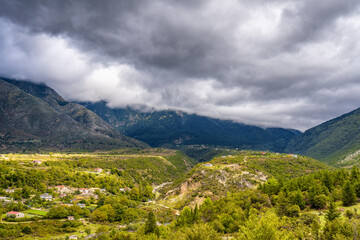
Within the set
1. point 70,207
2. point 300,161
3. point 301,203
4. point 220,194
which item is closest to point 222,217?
point 301,203

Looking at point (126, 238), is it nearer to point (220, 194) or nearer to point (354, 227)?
point (354, 227)

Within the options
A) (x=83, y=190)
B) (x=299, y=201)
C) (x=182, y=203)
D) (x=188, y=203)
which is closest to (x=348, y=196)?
(x=299, y=201)

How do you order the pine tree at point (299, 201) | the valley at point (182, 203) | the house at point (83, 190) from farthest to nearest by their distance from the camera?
1. the house at point (83, 190)
2. the pine tree at point (299, 201)
3. the valley at point (182, 203)

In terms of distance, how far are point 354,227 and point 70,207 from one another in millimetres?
89267

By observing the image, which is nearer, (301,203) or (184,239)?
(184,239)

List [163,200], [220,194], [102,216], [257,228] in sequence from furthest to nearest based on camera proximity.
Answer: [163,200], [220,194], [102,216], [257,228]

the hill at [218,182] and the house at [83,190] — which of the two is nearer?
the hill at [218,182]

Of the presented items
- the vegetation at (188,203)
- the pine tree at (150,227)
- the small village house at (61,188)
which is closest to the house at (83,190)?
the vegetation at (188,203)

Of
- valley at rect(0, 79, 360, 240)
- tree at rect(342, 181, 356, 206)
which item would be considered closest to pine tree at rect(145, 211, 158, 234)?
valley at rect(0, 79, 360, 240)

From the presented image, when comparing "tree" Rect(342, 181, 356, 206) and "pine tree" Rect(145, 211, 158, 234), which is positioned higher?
"tree" Rect(342, 181, 356, 206)

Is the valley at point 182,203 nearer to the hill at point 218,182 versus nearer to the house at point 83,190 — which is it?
the hill at point 218,182

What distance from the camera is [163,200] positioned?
384 feet

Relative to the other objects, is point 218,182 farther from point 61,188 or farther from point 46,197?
point 46,197

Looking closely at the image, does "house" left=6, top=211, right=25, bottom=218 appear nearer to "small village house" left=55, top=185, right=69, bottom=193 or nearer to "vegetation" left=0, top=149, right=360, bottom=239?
"vegetation" left=0, top=149, right=360, bottom=239
